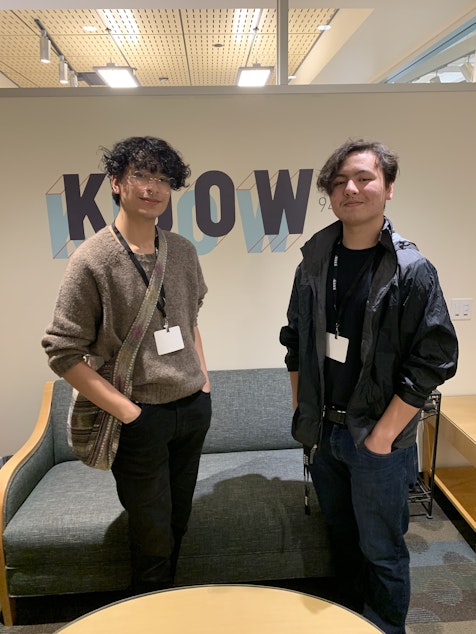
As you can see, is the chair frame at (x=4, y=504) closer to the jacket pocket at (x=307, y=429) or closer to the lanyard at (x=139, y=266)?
the lanyard at (x=139, y=266)

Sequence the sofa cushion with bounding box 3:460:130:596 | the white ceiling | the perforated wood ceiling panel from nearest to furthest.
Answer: the sofa cushion with bounding box 3:460:130:596 → the white ceiling → the perforated wood ceiling panel

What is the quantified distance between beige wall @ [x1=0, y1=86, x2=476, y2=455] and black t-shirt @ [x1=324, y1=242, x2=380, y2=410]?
1.05m

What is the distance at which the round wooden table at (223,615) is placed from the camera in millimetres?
1112

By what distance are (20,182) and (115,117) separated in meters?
0.58

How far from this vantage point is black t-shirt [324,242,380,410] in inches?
51.6

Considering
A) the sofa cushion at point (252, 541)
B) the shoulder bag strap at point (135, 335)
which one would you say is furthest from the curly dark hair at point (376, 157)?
the sofa cushion at point (252, 541)

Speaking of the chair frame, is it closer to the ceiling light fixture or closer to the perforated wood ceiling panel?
the ceiling light fixture

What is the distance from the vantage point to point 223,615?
3.77 ft

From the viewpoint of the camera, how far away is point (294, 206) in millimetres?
2338

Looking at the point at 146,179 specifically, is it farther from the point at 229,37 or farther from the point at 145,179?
the point at 229,37

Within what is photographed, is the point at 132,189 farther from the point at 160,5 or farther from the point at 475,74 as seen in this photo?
the point at 475,74

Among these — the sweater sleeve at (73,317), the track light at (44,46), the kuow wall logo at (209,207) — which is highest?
the track light at (44,46)


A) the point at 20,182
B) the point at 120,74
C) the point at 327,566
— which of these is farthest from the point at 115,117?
the point at 120,74

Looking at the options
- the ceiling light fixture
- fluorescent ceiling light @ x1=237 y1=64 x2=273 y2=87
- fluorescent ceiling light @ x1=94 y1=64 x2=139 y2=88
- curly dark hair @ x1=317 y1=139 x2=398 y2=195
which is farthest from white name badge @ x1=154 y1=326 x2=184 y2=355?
fluorescent ceiling light @ x1=94 y1=64 x2=139 y2=88
